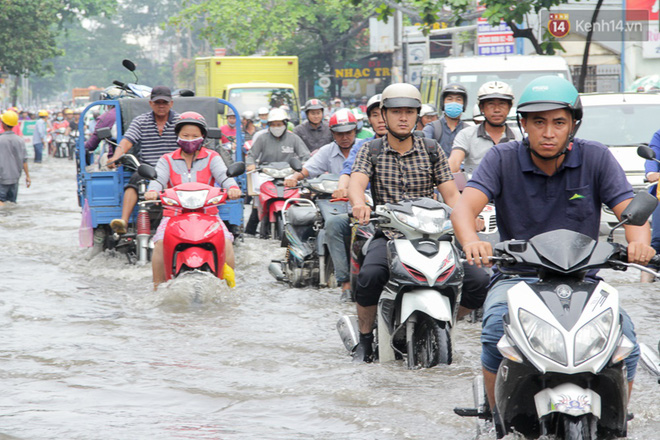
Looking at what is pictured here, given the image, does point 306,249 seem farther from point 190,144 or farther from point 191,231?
point 191,231

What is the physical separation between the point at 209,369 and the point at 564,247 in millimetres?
3208

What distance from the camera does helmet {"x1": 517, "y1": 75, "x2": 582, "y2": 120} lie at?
4.18 m

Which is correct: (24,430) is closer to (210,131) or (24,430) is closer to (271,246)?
(210,131)

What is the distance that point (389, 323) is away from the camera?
6.03 metres

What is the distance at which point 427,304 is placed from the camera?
570 cm

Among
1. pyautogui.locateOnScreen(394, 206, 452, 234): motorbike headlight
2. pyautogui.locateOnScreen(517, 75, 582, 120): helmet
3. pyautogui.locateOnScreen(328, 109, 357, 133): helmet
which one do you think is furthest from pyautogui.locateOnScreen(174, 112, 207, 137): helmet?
pyautogui.locateOnScreen(517, 75, 582, 120): helmet

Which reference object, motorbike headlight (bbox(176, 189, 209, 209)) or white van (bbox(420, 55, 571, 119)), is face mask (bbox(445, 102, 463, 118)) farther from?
white van (bbox(420, 55, 571, 119))

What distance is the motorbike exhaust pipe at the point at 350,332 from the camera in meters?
6.55

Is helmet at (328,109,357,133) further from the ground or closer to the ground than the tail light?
further from the ground

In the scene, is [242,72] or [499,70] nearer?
[499,70]

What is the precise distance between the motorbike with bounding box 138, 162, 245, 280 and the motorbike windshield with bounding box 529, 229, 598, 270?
4.93m

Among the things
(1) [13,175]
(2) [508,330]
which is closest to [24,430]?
(2) [508,330]

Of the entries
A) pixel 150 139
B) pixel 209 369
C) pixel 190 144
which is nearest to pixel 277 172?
pixel 150 139

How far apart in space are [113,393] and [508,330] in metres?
2.79
